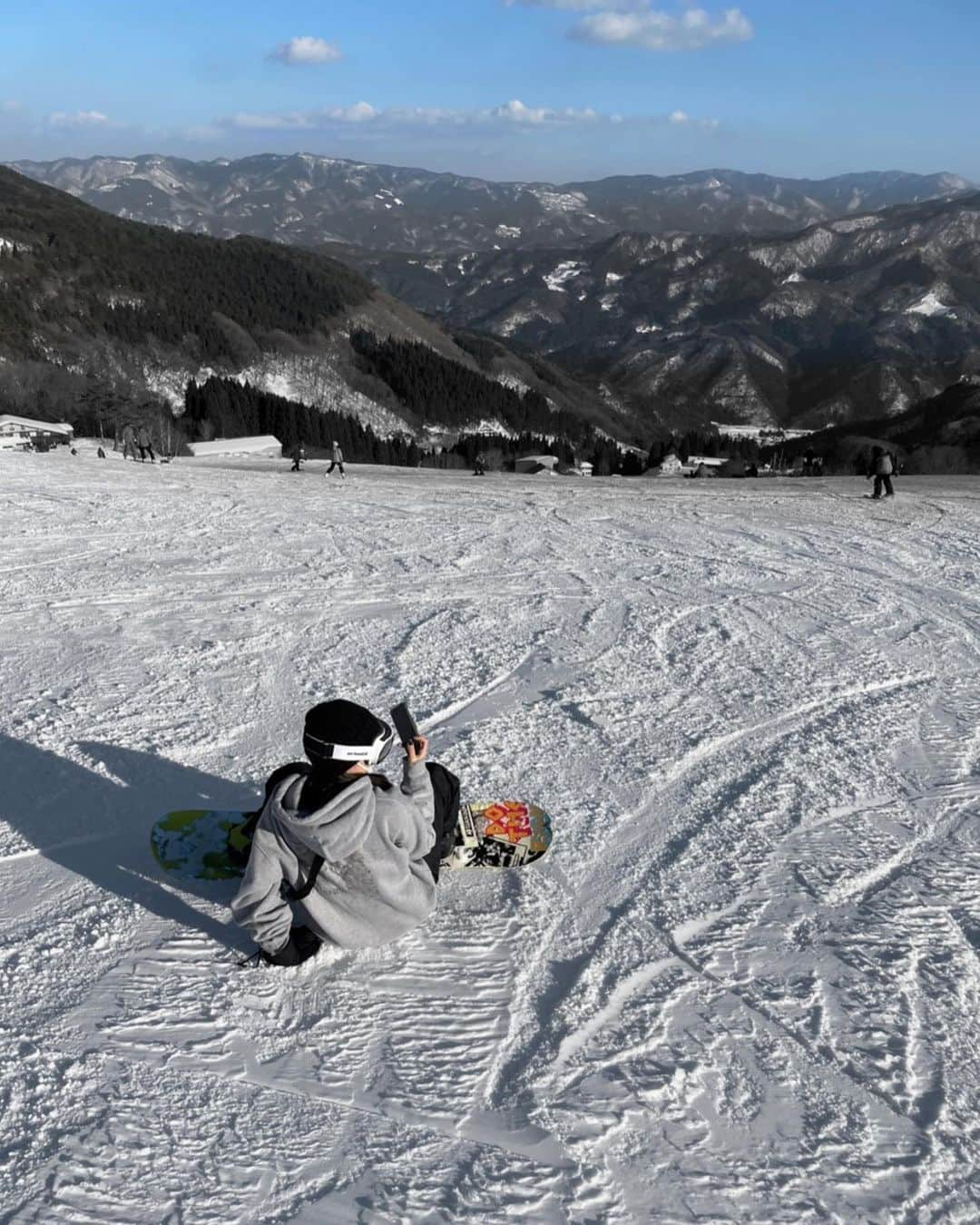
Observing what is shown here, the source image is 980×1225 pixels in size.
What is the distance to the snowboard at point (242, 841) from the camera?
5.50 metres

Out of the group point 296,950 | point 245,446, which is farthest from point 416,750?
point 245,446

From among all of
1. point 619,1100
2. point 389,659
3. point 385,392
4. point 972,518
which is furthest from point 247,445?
point 619,1100

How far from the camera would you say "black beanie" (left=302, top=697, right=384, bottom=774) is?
441 centimetres

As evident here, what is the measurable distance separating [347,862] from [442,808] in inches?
32.0

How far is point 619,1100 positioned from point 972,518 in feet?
62.9

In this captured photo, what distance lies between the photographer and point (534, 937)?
508 centimetres

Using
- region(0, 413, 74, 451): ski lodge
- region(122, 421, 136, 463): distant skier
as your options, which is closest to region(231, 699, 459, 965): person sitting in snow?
region(122, 421, 136, 463): distant skier

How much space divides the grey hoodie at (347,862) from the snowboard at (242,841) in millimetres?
750

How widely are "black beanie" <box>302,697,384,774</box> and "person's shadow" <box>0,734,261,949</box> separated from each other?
1232mm

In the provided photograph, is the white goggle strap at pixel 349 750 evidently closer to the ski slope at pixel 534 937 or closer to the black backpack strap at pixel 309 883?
the black backpack strap at pixel 309 883

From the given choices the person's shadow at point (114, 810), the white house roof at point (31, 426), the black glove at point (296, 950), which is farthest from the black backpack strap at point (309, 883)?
the white house roof at point (31, 426)

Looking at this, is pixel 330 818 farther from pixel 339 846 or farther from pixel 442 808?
pixel 442 808

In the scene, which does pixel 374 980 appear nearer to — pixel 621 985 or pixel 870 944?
pixel 621 985

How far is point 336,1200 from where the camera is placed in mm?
3426
